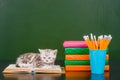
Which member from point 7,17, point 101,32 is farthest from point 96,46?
point 7,17

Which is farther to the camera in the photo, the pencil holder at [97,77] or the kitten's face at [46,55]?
the kitten's face at [46,55]

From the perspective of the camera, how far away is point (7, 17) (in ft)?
7.52

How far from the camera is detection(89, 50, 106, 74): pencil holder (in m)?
1.42

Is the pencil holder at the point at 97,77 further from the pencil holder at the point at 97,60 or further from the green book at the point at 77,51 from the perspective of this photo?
the green book at the point at 77,51

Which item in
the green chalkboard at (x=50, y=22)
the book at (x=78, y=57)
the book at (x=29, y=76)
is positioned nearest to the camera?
the book at (x=29, y=76)

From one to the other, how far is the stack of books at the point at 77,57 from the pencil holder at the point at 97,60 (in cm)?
8

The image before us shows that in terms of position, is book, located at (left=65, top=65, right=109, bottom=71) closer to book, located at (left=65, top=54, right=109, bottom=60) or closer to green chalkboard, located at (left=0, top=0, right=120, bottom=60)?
book, located at (left=65, top=54, right=109, bottom=60)

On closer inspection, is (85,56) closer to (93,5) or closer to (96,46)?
(96,46)

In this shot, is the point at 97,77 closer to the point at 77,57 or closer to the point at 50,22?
the point at 77,57

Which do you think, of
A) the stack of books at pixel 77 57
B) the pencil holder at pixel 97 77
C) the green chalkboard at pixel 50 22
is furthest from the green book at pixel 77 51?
the green chalkboard at pixel 50 22

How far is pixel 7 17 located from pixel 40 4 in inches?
11.3

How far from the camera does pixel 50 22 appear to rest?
229 centimetres

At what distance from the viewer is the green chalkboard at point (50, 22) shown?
7.50 ft

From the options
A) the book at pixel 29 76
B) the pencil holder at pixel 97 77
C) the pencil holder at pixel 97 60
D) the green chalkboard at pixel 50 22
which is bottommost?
the pencil holder at pixel 97 77
